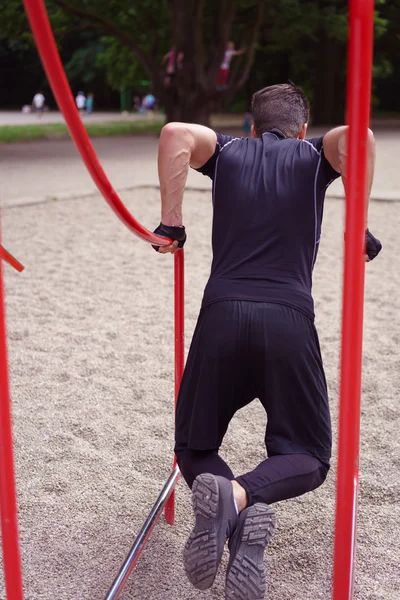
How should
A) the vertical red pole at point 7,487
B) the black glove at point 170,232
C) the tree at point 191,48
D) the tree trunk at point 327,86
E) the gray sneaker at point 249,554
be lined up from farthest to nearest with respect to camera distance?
1. the tree trunk at point 327,86
2. the tree at point 191,48
3. the black glove at point 170,232
4. the gray sneaker at point 249,554
5. the vertical red pole at point 7,487

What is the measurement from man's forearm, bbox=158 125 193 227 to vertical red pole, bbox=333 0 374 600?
25.1 inches

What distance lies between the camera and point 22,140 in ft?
53.6

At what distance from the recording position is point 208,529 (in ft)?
5.11

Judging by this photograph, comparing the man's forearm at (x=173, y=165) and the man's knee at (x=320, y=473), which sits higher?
the man's forearm at (x=173, y=165)

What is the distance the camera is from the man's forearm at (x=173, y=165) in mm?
1743

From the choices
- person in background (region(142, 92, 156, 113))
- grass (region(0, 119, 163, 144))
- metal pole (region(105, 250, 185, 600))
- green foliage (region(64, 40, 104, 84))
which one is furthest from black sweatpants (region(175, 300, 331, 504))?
green foliage (region(64, 40, 104, 84))

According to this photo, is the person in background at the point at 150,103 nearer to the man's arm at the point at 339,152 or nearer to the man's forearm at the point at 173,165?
the man's forearm at the point at 173,165

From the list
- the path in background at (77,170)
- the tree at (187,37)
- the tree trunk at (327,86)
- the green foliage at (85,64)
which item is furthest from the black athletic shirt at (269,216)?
the green foliage at (85,64)

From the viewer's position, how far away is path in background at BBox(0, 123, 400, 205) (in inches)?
353

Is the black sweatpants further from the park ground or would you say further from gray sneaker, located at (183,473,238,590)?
the park ground

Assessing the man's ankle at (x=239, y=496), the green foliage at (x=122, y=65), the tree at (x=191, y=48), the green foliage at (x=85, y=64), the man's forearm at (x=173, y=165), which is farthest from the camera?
the green foliage at (x=85, y=64)

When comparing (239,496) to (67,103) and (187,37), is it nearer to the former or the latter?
(67,103)

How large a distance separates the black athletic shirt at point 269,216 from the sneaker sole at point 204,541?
0.44m

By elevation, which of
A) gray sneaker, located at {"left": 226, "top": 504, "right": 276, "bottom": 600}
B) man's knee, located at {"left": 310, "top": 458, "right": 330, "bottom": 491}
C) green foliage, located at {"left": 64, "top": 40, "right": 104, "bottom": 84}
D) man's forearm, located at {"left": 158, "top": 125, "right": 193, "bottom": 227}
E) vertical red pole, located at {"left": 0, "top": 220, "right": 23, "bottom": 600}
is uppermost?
green foliage, located at {"left": 64, "top": 40, "right": 104, "bottom": 84}
